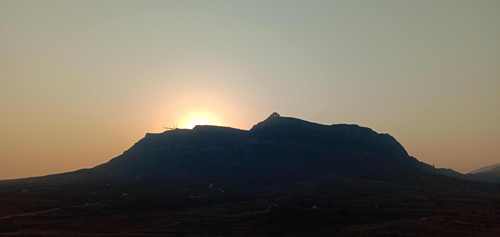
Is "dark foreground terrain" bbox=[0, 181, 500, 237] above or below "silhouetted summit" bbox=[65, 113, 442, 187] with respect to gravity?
below

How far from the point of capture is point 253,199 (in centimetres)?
12875

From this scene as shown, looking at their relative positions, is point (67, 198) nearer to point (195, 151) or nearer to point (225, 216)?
point (225, 216)

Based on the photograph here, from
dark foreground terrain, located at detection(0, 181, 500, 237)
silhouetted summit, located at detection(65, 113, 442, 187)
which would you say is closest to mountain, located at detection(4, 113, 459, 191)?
silhouetted summit, located at detection(65, 113, 442, 187)

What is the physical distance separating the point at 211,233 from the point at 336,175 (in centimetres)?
9793

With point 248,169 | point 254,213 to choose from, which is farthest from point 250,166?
point 254,213

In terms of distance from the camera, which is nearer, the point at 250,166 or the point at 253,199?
the point at 253,199

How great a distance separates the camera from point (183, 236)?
7625 cm

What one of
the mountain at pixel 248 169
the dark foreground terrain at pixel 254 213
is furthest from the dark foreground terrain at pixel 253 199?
the mountain at pixel 248 169

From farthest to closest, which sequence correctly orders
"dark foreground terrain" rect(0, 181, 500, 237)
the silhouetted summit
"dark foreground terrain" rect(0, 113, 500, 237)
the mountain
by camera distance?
the silhouetted summit, the mountain, "dark foreground terrain" rect(0, 113, 500, 237), "dark foreground terrain" rect(0, 181, 500, 237)

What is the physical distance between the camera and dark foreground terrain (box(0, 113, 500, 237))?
271 feet

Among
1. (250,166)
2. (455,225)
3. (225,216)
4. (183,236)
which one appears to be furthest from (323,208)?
(250,166)

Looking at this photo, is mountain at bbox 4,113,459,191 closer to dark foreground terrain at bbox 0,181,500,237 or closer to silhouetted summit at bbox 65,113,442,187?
silhouetted summit at bbox 65,113,442,187

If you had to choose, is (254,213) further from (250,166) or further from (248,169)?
(250,166)

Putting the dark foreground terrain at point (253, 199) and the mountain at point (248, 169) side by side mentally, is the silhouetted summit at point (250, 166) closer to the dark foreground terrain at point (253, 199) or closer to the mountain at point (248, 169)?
the mountain at point (248, 169)
